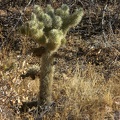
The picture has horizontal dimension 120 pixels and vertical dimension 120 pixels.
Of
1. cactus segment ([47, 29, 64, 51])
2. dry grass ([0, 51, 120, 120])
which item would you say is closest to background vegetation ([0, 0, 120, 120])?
dry grass ([0, 51, 120, 120])

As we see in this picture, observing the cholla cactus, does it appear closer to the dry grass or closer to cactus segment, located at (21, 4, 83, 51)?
cactus segment, located at (21, 4, 83, 51)

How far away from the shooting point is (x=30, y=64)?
568 centimetres

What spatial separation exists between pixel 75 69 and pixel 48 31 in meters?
1.47

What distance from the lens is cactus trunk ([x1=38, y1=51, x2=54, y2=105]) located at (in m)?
4.03

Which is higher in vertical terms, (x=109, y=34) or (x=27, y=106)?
(x=109, y=34)

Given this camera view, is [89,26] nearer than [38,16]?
Answer: No

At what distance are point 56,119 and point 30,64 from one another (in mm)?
1843

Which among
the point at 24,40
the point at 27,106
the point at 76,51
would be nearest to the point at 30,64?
the point at 24,40

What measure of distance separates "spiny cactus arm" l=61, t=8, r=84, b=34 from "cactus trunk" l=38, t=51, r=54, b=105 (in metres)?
0.34

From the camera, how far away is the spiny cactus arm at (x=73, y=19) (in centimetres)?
395

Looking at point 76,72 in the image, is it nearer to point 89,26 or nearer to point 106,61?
point 106,61

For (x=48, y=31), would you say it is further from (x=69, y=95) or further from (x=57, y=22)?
(x=69, y=95)

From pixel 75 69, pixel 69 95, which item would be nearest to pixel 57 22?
pixel 69 95

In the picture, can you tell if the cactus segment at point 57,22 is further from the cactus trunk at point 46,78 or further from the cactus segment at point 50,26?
the cactus trunk at point 46,78
